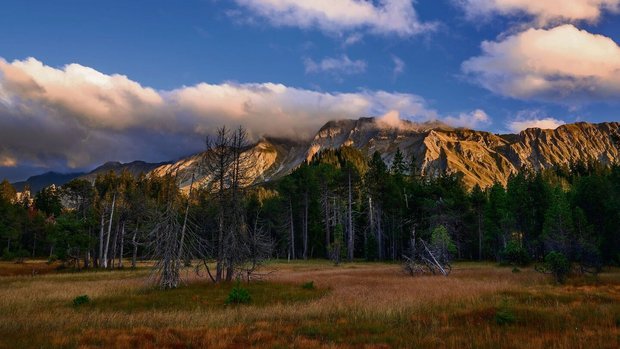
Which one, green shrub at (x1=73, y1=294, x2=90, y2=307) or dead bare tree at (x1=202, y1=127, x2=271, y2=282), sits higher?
dead bare tree at (x1=202, y1=127, x2=271, y2=282)

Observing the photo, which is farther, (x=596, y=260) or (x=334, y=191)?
(x=334, y=191)

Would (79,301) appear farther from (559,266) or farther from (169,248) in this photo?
(559,266)

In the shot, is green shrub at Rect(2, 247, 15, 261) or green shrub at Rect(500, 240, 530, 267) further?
green shrub at Rect(2, 247, 15, 261)

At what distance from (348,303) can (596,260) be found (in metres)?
29.1

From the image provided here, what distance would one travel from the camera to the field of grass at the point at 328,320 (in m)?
10.6

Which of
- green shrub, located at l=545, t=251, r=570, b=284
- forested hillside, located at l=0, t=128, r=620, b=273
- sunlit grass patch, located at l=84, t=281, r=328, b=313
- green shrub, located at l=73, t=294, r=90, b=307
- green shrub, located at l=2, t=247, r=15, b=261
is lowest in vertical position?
green shrub, located at l=2, t=247, r=15, b=261

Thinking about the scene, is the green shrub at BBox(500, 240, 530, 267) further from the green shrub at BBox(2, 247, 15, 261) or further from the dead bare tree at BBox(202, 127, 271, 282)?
the green shrub at BBox(2, 247, 15, 261)

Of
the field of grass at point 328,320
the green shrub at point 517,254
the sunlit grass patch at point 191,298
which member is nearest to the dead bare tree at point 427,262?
the green shrub at point 517,254

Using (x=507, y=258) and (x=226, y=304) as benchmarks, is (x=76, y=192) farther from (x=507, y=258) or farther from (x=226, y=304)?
(x=507, y=258)

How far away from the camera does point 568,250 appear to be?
38531 millimetres

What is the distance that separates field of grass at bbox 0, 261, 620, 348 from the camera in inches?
419

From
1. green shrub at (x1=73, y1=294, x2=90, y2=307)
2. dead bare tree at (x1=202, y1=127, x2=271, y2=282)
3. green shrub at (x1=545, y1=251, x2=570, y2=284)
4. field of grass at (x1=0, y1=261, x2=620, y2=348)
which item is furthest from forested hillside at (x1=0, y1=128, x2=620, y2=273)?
field of grass at (x1=0, y1=261, x2=620, y2=348)

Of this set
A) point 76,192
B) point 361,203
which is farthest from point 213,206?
point 361,203

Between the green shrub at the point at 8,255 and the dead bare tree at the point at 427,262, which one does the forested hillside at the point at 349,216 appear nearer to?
the green shrub at the point at 8,255
